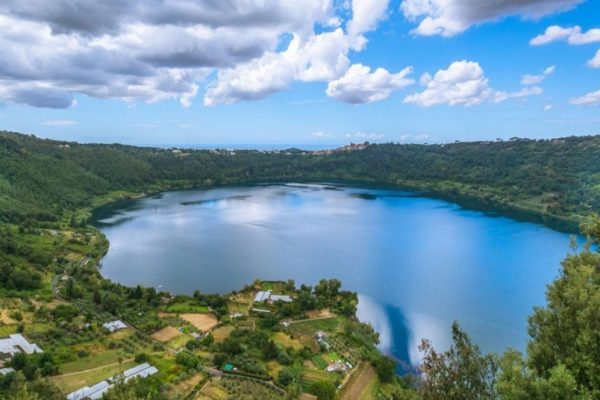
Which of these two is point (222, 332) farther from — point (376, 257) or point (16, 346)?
point (376, 257)

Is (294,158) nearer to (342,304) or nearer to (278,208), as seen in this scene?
(278,208)

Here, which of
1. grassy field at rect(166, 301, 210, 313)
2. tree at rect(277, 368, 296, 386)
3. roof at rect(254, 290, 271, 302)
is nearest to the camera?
tree at rect(277, 368, 296, 386)

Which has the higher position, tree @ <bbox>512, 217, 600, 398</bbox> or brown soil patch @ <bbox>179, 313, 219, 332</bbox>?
tree @ <bbox>512, 217, 600, 398</bbox>

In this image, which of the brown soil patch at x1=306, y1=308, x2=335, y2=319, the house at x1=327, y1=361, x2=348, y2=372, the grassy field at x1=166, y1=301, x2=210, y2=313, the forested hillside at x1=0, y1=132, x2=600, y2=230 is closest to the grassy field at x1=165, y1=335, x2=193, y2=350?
the grassy field at x1=166, y1=301, x2=210, y2=313

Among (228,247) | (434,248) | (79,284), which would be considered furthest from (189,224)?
(434,248)

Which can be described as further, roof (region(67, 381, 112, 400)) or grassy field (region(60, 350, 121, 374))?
grassy field (region(60, 350, 121, 374))

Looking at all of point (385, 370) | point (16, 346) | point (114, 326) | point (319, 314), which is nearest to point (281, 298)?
point (319, 314)

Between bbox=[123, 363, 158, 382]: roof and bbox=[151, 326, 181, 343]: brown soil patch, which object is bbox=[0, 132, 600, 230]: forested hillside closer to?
bbox=[151, 326, 181, 343]: brown soil patch

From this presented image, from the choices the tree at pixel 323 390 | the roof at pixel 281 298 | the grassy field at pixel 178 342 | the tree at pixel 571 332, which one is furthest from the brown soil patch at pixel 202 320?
the tree at pixel 571 332
